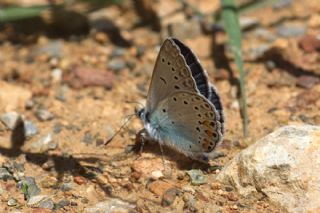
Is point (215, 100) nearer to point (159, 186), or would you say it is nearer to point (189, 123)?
Result: point (189, 123)

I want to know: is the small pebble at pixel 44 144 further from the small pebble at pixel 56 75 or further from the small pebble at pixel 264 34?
the small pebble at pixel 264 34

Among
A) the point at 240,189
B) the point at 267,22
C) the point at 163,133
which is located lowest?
the point at 240,189

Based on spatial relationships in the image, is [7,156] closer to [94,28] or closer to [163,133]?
[163,133]

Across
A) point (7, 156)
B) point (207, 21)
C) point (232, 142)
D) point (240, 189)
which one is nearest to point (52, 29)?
point (207, 21)

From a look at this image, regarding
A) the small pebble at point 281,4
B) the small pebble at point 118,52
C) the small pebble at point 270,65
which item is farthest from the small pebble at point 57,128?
the small pebble at point 281,4

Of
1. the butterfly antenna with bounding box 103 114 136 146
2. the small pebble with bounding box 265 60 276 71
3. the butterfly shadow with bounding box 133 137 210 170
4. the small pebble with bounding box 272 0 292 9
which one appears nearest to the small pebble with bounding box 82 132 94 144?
the butterfly antenna with bounding box 103 114 136 146

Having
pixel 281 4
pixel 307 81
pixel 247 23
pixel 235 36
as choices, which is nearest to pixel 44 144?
pixel 235 36
